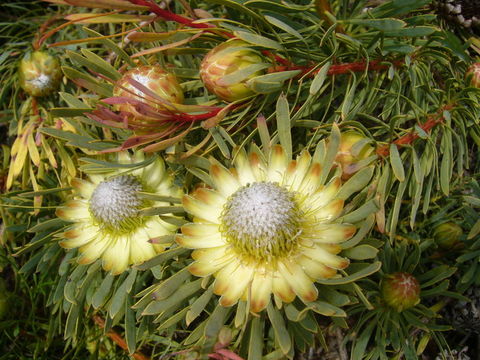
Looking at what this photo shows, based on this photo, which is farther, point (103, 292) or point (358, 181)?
point (103, 292)

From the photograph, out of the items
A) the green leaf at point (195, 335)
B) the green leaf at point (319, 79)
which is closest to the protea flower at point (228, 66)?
the green leaf at point (319, 79)

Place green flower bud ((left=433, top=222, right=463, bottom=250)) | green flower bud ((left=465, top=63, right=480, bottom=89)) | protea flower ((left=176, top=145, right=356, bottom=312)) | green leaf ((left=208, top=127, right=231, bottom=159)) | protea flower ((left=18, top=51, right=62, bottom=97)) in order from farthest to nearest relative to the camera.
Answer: protea flower ((left=18, top=51, right=62, bottom=97)) < green flower bud ((left=433, top=222, right=463, bottom=250)) < green flower bud ((left=465, top=63, right=480, bottom=89)) < green leaf ((left=208, top=127, right=231, bottom=159)) < protea flower ((left=176, top=145, right=356, bottom=312))

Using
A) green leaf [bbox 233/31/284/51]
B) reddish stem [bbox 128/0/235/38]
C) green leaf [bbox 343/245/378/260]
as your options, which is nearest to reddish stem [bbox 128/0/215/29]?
reddish stem [bbox 128/0/235/38]

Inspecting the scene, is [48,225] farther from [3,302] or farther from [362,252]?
[362,252]

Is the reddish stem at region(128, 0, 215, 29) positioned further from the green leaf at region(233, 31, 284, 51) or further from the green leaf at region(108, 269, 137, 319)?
the green leaf at region(108, 269, 137, 319)

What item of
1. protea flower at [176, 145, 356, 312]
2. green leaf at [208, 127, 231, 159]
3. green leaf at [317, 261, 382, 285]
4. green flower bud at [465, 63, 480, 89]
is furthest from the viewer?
green flower bud at [465, 63, 480, 89]

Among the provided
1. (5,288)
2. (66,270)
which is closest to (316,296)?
(66,270)

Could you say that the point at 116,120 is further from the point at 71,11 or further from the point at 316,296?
the point at 71,11

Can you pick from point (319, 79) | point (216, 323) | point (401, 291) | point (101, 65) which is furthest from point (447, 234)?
point (101, 65)
